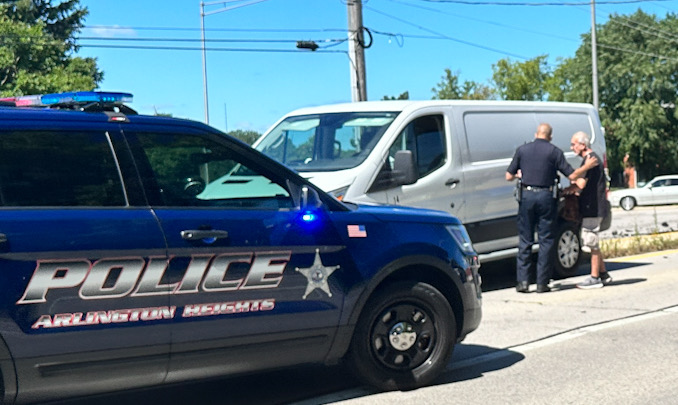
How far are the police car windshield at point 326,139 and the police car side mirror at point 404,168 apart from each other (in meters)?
0.35

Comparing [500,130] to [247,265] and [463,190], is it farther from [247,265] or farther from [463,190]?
[247,265]

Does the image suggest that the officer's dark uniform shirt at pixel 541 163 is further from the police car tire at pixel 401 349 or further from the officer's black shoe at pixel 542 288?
the police car tire at pixel 401 349

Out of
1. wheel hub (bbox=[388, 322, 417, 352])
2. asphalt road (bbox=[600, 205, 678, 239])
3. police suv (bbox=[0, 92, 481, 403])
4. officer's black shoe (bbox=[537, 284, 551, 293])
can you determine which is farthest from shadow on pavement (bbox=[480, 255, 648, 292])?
police suv (bbox=[0, 92, 481, 403])

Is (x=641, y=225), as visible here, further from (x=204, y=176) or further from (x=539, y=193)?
(x=204, y=176)

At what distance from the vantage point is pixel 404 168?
891 centimetres

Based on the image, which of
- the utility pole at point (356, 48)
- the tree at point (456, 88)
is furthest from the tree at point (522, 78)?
the utility pole at point (356, 48)

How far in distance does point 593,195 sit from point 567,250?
1.22 meters

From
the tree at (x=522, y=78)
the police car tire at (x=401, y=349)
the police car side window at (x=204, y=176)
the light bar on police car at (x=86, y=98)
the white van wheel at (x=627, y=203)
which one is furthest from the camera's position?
the tree at (x=522, y=78)

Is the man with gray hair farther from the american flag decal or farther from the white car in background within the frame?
the white car in background

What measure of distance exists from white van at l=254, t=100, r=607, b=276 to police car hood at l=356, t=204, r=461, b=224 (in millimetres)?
2931

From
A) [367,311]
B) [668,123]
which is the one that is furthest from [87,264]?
[668,123]

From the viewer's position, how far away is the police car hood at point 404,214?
17.7 ft

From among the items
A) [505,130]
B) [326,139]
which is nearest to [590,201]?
[505,130]

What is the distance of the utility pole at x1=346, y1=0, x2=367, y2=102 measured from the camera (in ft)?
56.2
